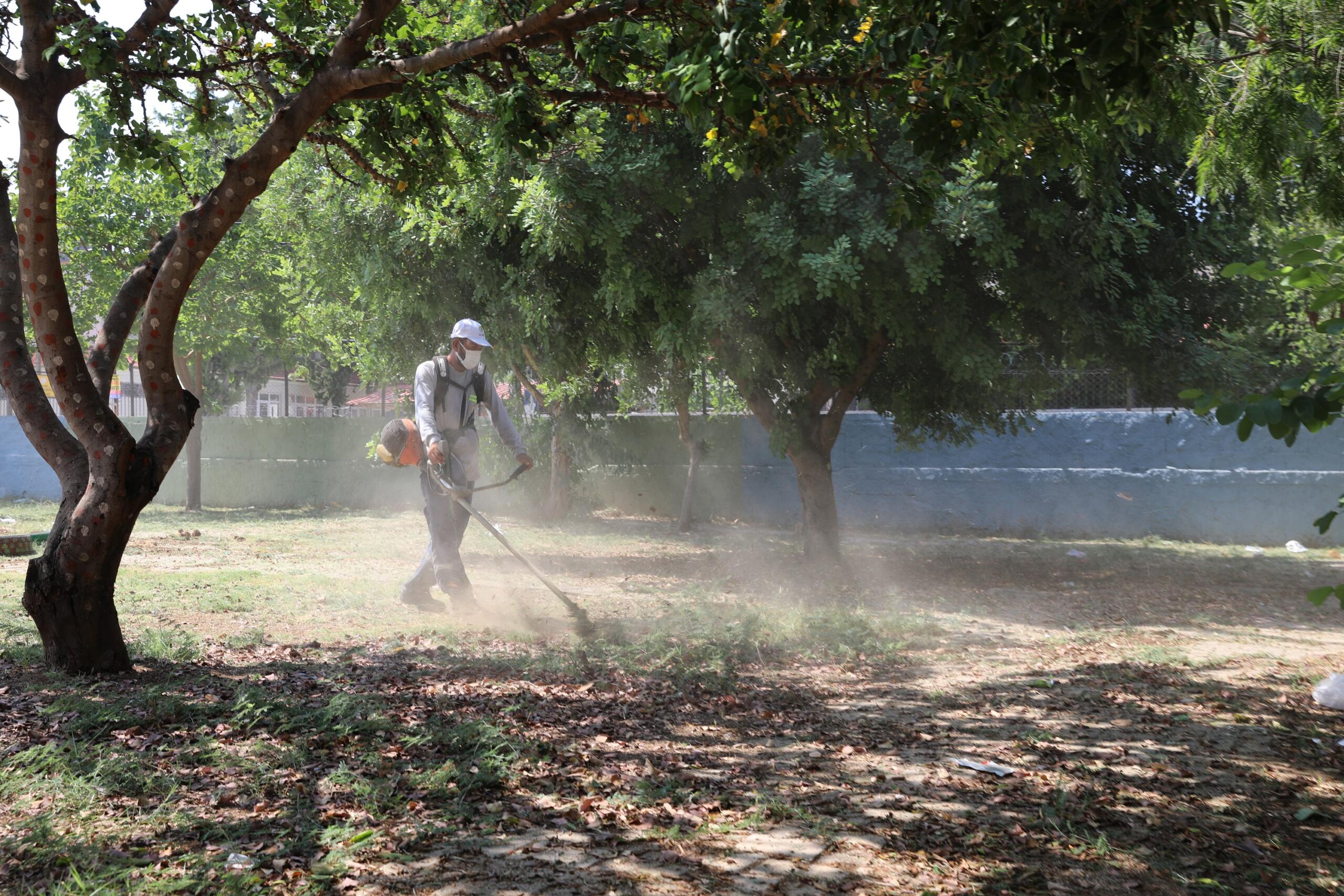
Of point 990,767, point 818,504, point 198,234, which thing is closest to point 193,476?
point 818,504

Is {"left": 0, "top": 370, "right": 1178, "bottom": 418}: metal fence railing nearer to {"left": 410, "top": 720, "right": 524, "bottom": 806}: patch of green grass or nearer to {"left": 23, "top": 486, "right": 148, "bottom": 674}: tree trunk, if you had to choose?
{"left": 23, "top": 486, "right": 148, "bottom": 674}: tree trunk

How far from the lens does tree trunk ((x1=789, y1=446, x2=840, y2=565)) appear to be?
11.4m

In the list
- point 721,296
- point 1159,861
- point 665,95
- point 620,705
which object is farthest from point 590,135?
point 1159,861

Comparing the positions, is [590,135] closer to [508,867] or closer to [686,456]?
[508,867]

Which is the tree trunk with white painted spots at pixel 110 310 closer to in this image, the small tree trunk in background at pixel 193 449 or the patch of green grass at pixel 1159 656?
the patch of green grass at pixel 1159 656

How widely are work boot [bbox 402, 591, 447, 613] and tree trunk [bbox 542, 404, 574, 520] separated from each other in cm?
901

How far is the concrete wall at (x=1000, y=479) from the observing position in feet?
46.5

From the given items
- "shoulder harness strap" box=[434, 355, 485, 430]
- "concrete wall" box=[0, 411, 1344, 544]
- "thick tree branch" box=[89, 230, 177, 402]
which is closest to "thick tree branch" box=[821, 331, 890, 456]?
"concrete wall" box=[0, 411, 1344, 544]

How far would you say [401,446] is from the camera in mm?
8023

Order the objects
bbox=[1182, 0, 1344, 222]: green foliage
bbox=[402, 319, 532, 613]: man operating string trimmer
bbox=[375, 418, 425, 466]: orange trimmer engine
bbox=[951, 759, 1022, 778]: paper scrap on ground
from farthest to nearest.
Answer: bbox=[375, 418, 425, 466]: orange trimmer engine → bbox=[402, 319, 532, 613]: man operating string trimmer → bbox=[1182, 0, 1344, 222]: green foliage → bbox=[951, 759, 1022, 778]: paper scrap on ground

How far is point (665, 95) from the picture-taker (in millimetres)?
5656

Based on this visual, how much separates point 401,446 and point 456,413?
1.59 feet

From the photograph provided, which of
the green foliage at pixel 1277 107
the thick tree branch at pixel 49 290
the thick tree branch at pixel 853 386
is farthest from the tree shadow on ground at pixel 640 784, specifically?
the thick tree branch at pixel 853 386

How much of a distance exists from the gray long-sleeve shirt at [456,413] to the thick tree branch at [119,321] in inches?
92.7
